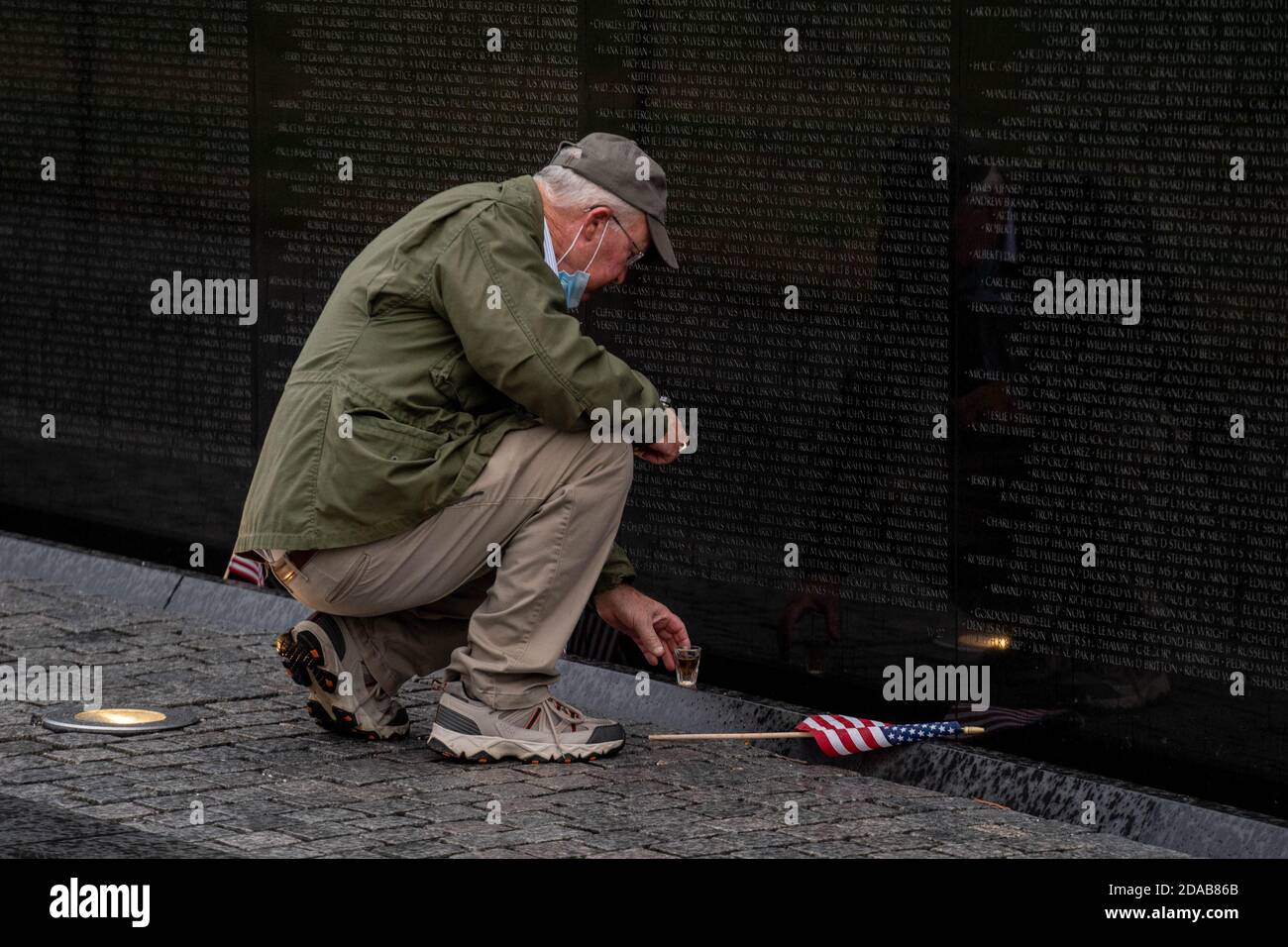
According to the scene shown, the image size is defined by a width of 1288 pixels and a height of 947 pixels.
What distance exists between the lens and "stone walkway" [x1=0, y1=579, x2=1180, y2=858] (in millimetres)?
5793

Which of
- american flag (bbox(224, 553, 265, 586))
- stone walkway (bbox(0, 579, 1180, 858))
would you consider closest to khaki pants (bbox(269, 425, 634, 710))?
stone walkway (bbox(0, 579, 1180, 858))

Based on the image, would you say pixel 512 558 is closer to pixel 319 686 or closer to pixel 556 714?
pixel 556 714

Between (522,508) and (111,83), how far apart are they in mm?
3973

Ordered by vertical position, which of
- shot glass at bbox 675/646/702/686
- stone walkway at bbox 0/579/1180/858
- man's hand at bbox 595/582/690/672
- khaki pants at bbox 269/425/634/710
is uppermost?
khaki pants at bbox 269/425/634/710

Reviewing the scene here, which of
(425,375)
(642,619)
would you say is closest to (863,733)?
(642,619)

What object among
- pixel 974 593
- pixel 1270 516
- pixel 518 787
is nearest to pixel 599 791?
pixel 518 787

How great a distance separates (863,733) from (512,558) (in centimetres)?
111

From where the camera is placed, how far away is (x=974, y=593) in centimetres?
679

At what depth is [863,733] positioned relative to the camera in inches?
268

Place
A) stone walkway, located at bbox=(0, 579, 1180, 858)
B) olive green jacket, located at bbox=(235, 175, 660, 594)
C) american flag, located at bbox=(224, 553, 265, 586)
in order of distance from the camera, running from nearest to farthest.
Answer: stone walkway, located at bbox=(0, 579, 1180, 858)
olive green jacket, located at bbox=(235, 175, 660, 594)
american flag, located at bbox=(224, 553, 265, 586)

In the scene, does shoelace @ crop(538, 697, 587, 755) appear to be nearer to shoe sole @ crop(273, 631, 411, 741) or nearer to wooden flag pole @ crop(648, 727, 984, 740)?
wooden flag pole @ crop(648, 727, 984, 740)

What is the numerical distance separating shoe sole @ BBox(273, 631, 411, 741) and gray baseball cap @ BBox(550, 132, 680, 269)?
1446 mm

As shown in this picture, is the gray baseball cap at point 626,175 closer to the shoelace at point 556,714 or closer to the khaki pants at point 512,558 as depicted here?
the khaki pants at point 512,558

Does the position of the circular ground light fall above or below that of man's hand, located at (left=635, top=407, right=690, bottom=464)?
below
